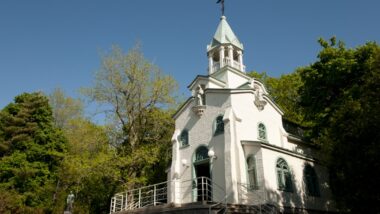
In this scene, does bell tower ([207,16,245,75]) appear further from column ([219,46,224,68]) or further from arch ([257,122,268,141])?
arch ([257,122,268,141])

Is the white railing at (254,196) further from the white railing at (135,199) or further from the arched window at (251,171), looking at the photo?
the white railing at (135,199)

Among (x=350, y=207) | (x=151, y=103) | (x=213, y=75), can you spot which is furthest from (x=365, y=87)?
(x=151, y=103)

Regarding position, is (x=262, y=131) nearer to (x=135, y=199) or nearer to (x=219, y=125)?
(x=219, y=125)

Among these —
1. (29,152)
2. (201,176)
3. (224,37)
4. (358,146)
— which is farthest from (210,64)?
(29,152)

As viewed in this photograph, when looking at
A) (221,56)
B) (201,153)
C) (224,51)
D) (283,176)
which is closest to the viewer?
(283,176)

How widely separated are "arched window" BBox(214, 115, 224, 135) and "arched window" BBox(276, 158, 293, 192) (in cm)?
352

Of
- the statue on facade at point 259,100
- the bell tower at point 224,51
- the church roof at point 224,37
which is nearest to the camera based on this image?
the statue on facade at point 259,100

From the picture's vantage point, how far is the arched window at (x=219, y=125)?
1831 cm

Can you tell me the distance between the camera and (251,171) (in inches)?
671

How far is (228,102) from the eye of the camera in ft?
61.3

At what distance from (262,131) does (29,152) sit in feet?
65.7

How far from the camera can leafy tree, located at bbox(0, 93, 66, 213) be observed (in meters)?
26.0

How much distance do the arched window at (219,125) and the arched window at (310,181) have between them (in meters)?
5.47

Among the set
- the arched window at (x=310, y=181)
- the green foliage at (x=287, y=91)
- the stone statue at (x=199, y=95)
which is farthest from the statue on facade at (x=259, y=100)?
the green foliage at (x=287, y=91)
